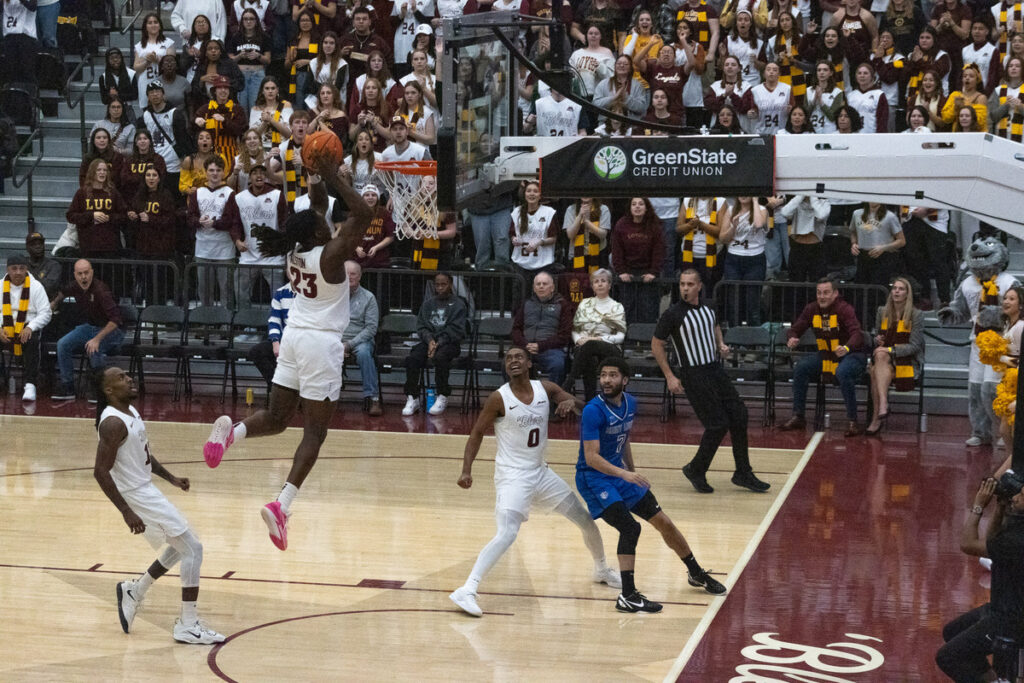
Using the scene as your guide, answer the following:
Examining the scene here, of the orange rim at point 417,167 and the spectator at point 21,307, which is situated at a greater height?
the orange rim at point 417,167

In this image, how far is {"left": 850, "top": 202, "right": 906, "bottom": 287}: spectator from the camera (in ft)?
55.7

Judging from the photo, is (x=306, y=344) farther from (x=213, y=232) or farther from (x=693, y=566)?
(x=213, y=232)

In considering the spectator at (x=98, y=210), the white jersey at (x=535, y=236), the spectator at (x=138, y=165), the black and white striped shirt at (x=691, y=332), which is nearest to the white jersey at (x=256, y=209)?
the spectator at (x=138, y=165)

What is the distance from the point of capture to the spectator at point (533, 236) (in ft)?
57.5

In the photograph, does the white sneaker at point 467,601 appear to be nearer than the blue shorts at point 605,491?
Yes

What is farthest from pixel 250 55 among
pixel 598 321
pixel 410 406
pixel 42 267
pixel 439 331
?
pixel 598 321

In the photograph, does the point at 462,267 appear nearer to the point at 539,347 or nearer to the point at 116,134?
the point at 539,347

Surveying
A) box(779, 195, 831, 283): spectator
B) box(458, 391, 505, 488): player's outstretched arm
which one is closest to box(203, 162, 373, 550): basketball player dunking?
box(458, 391, 505, 488): player's outstretched arm

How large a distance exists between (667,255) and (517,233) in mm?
1846

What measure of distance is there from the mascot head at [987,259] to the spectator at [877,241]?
2.34 m

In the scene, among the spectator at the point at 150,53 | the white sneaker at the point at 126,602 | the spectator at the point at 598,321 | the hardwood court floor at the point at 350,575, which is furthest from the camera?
the spectator at the point at 150,53

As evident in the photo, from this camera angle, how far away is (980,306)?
14.8 metres

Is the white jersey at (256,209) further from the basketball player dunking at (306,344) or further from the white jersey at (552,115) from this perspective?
the basketball player dunking at (306,344)

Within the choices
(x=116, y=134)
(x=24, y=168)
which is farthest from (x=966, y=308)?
Result: (x=24, y=168)
